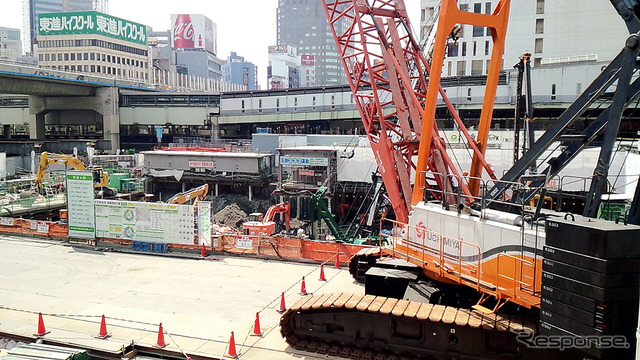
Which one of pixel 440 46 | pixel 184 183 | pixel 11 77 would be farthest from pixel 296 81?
pixel 440 46

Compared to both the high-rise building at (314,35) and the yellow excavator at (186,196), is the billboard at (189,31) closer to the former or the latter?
the high-rise building at (314,35)

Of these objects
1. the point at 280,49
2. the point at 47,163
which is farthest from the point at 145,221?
the point at 280,49

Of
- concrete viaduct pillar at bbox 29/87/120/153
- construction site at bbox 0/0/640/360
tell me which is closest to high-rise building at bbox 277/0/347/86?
concrete viaduct pillar at bbox 29/87/120/153

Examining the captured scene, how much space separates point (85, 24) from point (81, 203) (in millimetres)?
84508

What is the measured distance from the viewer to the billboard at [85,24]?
305ft

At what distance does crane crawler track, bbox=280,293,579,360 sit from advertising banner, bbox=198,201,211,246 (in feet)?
30.5

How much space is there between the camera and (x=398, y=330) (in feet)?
36.4

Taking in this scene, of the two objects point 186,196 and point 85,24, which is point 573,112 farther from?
point 85,24

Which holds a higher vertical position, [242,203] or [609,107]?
[609,107]

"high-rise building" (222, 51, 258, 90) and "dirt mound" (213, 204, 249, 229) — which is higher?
"high-rise building" (222, 51, 258, 90)

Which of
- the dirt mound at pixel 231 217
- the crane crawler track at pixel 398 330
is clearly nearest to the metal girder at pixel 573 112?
the crane crawler track at pixel 398 330

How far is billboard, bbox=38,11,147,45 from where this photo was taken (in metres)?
93.1

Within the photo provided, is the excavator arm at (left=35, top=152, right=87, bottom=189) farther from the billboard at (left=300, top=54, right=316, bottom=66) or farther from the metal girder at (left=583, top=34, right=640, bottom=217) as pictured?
the billboard at (left=300, top=54, right=316, bottom=66)

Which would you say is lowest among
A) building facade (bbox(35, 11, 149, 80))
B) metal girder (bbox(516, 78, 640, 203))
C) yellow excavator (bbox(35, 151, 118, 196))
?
yellow excavator (bbox(35, 151, 118, 196))
